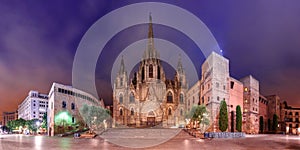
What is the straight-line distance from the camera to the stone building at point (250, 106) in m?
67.6

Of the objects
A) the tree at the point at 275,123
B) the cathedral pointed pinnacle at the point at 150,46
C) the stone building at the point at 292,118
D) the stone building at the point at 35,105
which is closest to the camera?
the tree at the point at 275,123

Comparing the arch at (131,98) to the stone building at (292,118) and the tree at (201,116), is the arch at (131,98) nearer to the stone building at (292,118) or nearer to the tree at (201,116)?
the tree at (201,116)

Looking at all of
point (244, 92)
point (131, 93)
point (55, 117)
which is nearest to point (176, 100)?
point (131, 93)

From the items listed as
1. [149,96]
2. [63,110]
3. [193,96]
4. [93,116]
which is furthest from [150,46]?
[93,116]

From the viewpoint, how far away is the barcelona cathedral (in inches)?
3332

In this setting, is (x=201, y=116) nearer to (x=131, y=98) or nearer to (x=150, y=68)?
(x=131, y=98)

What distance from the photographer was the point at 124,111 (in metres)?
87.1

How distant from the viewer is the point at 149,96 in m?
85.7

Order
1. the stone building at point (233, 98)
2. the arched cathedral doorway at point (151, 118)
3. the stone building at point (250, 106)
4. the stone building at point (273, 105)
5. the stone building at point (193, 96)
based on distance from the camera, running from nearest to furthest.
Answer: the stone building at point (233, 98) → the stone building at point (250, 106) → the stone building at point (193, 96) → the arched cathedral doorway at point (151, 118) → the stone building at point (273, 105)

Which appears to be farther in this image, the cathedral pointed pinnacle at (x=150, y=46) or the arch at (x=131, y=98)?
the cathedral pointed pinnacle at (x=150, y=46)

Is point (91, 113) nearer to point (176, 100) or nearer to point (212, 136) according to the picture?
point (212, 136)

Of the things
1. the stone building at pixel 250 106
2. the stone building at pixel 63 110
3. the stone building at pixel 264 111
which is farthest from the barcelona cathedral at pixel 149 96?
the stone building at pixel 264 111

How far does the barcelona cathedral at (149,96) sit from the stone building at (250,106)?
2051 cm

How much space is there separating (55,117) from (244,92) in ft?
146
